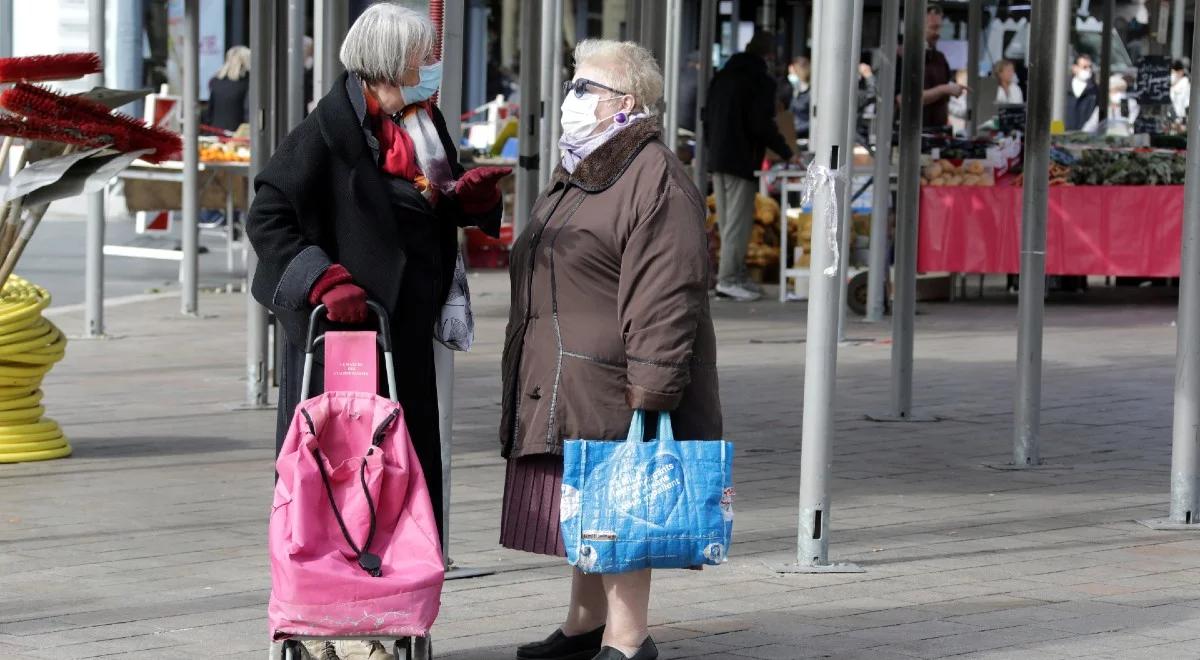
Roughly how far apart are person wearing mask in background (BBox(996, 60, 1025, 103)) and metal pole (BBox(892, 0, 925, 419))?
13.8 meters

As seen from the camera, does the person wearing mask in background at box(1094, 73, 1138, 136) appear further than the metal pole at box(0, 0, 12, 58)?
Yes

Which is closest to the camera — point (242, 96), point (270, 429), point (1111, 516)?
point (1111, 516)

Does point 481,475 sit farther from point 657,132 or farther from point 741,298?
point 741,298

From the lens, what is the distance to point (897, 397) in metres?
10.0

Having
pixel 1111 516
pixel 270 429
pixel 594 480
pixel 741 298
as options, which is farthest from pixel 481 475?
pixel 741 298

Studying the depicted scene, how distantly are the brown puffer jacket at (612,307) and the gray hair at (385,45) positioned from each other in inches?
21.4

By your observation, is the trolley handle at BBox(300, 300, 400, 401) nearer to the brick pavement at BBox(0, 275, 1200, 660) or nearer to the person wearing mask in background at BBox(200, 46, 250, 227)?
the brick pavement at BBox(0, 275, 1200, 660)

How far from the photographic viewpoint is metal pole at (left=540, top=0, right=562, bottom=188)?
13.2 metres

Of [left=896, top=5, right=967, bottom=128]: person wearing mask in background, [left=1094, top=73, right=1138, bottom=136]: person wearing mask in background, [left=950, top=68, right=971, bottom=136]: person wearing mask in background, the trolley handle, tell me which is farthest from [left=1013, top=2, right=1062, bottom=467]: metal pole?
[left=950, top=68, right=971, bottom=136]: person wearing mask in background

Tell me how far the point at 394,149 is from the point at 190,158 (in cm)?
1004

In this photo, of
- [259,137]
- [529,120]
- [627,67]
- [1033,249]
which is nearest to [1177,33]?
[529,120]

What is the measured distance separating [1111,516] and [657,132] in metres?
3.39

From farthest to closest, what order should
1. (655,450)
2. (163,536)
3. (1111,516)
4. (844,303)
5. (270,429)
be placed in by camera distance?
(844,303), (270,429), (1111,516), (163,536), (655,450)

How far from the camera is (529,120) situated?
535 inches
